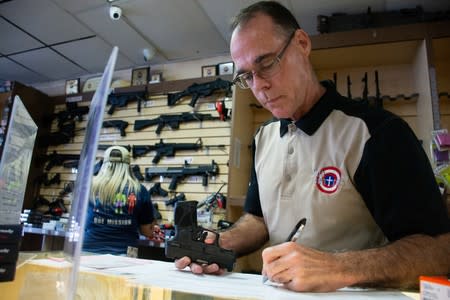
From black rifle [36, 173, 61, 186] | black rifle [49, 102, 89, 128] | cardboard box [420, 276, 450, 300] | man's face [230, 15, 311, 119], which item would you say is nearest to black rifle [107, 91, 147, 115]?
black rifle [49, 102, 89, 128]

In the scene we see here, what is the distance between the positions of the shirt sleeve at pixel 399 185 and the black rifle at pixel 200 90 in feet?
9.23

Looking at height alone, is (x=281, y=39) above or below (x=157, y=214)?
above

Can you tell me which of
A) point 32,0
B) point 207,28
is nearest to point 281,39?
point 207,28

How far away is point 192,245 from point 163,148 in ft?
10.6

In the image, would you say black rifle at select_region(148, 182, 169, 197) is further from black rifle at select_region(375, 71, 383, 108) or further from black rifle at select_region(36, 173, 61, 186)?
black rifle at select_region(375, 71, 383, 108)

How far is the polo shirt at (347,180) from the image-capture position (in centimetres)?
86

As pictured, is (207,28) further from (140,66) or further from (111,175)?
(111,175)

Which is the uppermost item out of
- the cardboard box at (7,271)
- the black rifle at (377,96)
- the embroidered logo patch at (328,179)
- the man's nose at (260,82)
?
the black rifle at (377,96)

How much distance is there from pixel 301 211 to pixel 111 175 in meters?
1.96

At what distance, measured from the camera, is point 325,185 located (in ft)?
3.38

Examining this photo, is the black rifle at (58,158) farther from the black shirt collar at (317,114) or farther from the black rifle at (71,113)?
the black shirt collar at (317,114)

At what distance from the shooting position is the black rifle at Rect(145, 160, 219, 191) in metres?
3.64

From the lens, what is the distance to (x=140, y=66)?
4598 millimetres

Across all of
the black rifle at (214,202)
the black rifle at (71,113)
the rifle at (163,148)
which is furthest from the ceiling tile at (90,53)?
the black rifle at (214,202)
